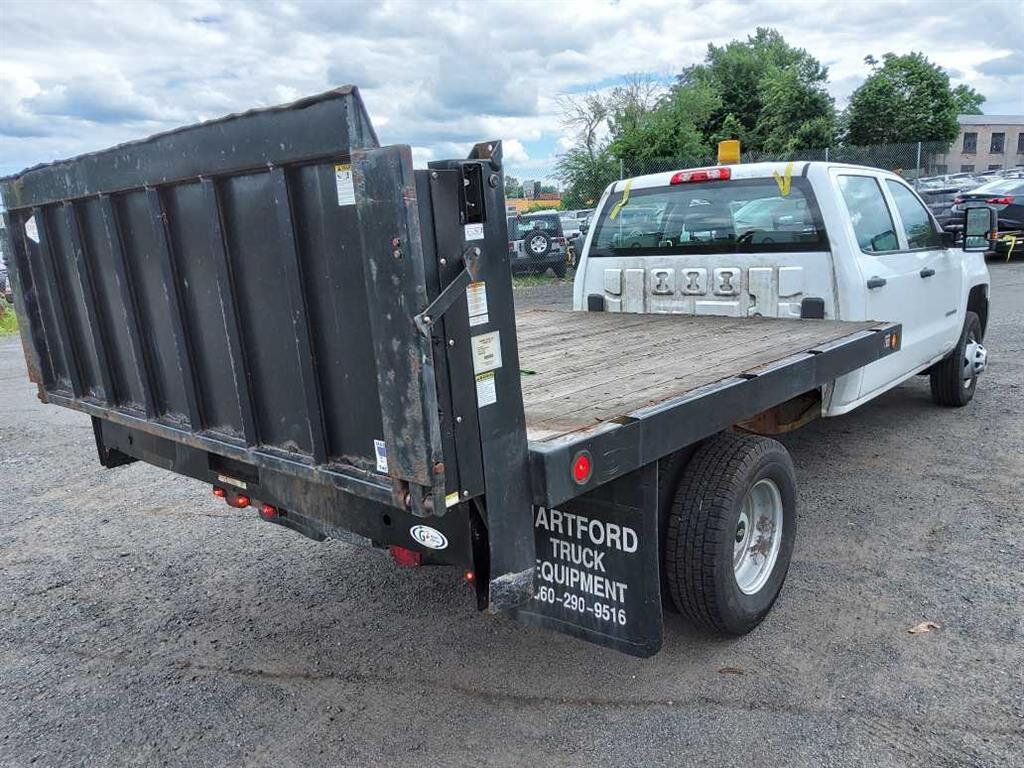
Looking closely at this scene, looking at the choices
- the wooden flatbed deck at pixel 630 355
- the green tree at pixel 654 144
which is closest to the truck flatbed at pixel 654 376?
the wooden flatbed deck at pixel 630 355

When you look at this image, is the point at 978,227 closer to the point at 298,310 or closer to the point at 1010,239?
the point at 298,310

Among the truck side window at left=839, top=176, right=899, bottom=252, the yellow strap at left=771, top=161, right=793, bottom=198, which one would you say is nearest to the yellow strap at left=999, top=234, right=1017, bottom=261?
the truck side window at left=839, top=176, right=899, bottom=252

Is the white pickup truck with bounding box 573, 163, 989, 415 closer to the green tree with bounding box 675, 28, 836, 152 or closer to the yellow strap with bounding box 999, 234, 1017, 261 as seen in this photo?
the yellow strap with bounding box 999, 234, 1017, 261

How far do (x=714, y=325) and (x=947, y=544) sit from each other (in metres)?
1.72

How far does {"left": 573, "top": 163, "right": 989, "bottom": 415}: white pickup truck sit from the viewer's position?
15.6ft

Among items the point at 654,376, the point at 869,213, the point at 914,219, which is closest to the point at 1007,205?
the point at 914,219

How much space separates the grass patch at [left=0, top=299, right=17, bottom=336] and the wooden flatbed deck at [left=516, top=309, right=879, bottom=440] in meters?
13.6

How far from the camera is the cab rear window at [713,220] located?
192 inches

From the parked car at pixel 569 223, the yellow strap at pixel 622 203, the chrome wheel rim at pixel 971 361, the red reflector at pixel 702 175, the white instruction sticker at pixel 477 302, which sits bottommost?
the chrome wheel rim at pixel 971 361

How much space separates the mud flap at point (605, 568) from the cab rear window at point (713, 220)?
106 inches

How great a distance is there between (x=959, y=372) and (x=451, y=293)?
5783mm

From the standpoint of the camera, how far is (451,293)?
6.88ft

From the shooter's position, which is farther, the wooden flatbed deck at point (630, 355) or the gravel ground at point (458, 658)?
the wooden flatbed deck at point (630, 355)

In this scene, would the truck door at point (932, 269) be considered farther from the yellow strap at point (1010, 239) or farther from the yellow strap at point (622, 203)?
the yellow strap at point (1010, 239)
